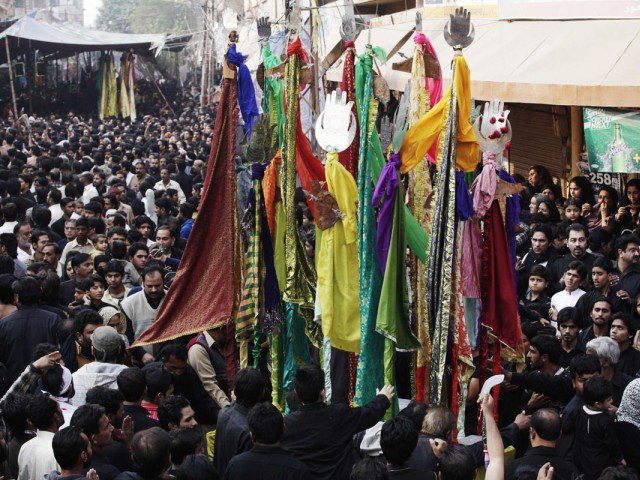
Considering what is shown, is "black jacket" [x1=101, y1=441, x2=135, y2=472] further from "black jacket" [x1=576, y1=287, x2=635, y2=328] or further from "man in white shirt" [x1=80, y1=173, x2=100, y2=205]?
"man in white shirt" [x1=80, y1=173, x2=100, y2=205]

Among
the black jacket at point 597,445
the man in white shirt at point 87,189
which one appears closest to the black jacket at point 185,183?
the man in white shirt at point 87,189

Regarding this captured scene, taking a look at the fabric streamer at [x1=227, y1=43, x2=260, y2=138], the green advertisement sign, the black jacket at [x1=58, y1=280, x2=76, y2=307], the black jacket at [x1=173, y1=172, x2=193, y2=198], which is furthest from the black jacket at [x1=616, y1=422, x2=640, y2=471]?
the black jacket at [x1=173, y1=172, x2=193, y2=198]

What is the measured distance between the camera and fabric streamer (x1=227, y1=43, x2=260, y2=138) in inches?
241

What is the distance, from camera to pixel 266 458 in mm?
4195

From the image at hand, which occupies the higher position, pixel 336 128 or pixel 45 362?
pixel 336 128

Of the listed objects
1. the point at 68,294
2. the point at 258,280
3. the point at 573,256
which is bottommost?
the point at 68,294

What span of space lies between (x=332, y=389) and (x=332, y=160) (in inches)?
53.1

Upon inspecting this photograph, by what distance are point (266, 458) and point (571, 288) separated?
11.9 ft

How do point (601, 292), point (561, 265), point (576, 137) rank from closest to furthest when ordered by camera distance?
1. point (601, 292)
2. point (561, 265)
3. point (576, 137)

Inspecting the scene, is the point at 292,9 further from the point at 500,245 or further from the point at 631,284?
the point at 631,284

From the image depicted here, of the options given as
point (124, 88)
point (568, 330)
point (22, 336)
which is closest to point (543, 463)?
point (568, 330)

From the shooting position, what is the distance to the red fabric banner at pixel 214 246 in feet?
20.1

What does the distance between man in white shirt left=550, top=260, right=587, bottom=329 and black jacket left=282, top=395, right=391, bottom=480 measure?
2975mm

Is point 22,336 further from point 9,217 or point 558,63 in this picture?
point 558,63
